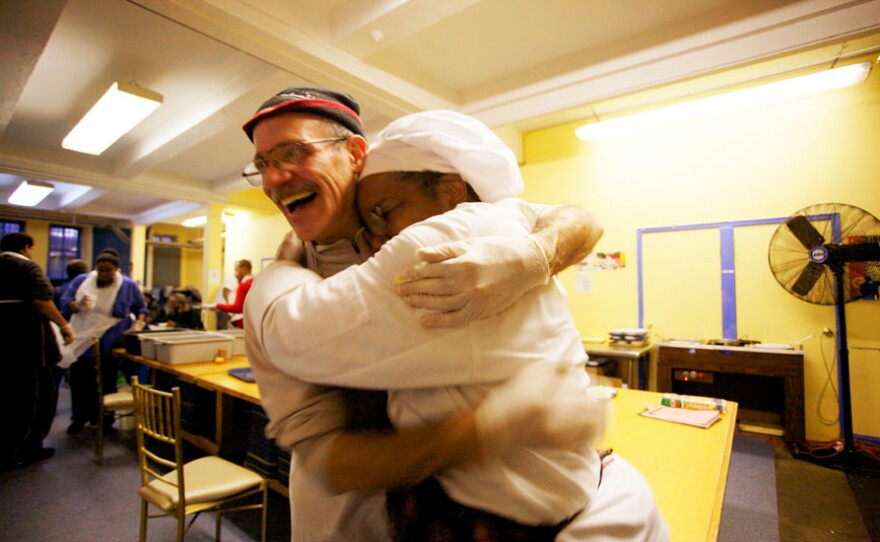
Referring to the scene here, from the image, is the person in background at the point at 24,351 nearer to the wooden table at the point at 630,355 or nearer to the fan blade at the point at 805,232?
the wooden table at the point at 630,355

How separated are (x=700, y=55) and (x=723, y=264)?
227cm

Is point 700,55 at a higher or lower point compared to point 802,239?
higher

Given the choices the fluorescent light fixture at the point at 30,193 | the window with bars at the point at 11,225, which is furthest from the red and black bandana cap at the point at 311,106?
the window with bars at the point at 11,225

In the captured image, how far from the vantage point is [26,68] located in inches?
133

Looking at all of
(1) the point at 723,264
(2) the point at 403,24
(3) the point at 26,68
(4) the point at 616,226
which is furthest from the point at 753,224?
(3) the point at 26,68

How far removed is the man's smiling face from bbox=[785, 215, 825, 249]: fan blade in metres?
4.43

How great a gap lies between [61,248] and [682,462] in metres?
12.3

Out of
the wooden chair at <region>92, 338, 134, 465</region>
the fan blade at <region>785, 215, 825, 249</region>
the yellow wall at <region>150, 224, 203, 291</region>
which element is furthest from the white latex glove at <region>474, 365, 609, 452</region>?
the yellow wall at <region>150, 224, 203, 291</region>

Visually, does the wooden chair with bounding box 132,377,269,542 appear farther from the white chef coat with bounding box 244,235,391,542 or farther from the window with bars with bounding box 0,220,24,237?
the window with bars with bounding box 0,220,24,237

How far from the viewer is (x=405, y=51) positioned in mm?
3965

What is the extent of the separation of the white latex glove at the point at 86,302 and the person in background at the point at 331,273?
15.7 feet

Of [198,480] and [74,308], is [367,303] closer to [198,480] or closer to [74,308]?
[198,480]

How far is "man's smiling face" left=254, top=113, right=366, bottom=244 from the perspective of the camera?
88 centimetres

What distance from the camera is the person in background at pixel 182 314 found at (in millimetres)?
5969
